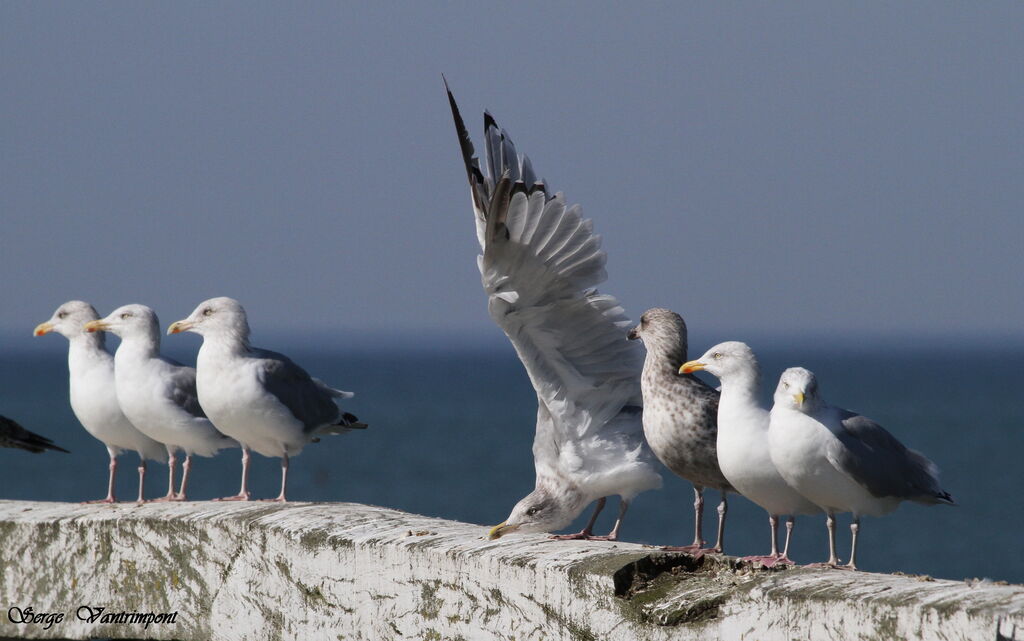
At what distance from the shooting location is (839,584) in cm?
333

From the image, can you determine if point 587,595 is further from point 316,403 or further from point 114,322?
point 114,322

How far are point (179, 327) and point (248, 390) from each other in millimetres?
551

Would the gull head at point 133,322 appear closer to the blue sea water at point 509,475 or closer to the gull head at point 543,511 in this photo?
the gull head at point 543,511

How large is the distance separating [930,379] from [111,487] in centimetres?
10984

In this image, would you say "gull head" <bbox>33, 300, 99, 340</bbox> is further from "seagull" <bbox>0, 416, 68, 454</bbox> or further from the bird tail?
the bird tail

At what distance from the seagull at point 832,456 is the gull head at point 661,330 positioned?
82cm

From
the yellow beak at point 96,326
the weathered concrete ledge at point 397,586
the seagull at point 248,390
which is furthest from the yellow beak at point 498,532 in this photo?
the yellow beak at point 96,326

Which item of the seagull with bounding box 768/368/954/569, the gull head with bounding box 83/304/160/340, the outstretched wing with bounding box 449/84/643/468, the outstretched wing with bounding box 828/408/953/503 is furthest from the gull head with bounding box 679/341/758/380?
the gull head with bounding box 83/304/160/340

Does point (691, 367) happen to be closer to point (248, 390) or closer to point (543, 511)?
point (543, 511)

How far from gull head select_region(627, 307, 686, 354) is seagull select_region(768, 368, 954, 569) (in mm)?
823

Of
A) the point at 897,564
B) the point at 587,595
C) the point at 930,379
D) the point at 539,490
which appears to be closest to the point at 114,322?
the point at 539,490

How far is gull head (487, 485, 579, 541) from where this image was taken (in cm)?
558

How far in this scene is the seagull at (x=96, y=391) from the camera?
7191mm
